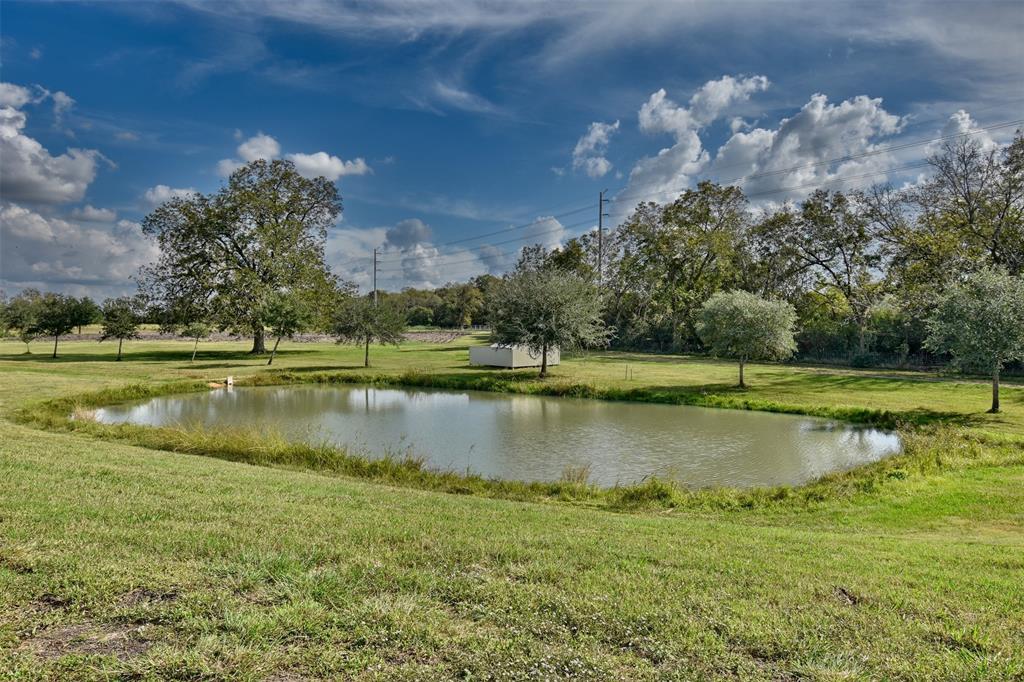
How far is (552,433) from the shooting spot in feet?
59.6

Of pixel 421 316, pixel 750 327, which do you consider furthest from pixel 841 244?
pixel 421 316

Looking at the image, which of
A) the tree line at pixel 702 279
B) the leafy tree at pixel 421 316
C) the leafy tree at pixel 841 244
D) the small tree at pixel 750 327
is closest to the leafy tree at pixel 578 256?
the tree line at pixel 702 279

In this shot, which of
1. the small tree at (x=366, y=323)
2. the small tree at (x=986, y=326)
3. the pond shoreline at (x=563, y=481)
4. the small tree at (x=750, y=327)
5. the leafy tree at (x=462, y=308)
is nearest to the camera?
the pond shoreline at (x=563, y=481)

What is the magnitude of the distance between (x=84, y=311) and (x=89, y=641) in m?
50.8

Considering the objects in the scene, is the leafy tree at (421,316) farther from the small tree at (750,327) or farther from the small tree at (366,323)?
the small tree at (750,327)

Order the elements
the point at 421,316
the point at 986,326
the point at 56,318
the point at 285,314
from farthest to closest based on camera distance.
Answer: the point at 421,316 < the point at 56,318 < the point at 285,314 < the point at 986,326

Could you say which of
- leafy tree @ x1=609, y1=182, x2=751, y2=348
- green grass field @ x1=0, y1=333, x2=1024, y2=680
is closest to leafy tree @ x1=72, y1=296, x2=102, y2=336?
green grass field @ x1=0, y1=333, x2=1024, y2=680

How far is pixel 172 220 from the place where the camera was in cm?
4775

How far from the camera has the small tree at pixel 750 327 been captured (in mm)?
26391

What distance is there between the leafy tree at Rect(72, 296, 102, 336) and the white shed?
1206 inches

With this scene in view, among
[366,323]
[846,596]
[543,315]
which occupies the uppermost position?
[543,315]

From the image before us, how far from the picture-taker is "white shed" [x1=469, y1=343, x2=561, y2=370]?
36.3 m

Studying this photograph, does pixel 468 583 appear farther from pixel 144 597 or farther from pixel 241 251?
pixel 241 251

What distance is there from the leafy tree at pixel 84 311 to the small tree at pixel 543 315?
110 ft
